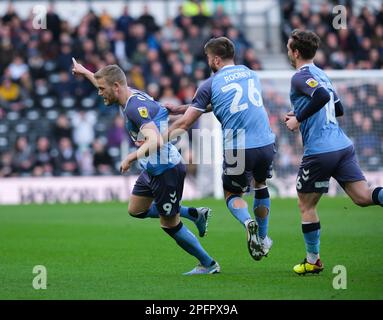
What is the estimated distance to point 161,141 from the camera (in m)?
9.06

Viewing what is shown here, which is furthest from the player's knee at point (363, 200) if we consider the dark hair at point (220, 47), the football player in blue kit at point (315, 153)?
the dark hair at point (220, 47)

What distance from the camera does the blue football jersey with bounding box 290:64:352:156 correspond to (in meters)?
9.21

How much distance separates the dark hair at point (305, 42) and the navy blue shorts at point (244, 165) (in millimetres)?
1098

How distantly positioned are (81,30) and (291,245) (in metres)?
14.0

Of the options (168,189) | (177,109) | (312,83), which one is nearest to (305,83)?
(312,83)

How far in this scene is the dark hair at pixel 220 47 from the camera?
9695mm

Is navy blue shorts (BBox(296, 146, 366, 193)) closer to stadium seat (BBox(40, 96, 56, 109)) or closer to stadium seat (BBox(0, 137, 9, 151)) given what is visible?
stadium seat (BBox(0, 137, 9, 151))

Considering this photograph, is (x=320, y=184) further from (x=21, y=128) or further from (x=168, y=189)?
(x=21, y=128)

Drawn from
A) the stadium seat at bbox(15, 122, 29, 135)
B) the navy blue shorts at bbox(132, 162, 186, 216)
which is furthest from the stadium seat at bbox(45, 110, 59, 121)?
the navy blue shorts at bbox(132, 162, 186, 216)

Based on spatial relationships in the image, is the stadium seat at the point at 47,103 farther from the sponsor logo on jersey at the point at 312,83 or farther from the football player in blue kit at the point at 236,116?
the sponsor logo on jersey at the point at 312,83

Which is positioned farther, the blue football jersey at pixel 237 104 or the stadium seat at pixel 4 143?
the stadium seat at pixel 4 143

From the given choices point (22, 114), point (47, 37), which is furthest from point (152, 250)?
point (47, 37)

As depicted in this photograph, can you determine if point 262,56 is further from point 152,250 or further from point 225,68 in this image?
point 225,68

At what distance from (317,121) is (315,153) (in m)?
0.33
